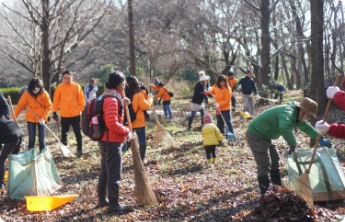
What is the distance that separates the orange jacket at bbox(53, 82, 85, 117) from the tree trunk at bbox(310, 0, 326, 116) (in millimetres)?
4996

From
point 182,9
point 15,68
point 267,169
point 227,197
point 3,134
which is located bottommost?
point 227,197

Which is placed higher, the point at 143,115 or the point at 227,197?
the point at 143,115

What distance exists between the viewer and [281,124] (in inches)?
207

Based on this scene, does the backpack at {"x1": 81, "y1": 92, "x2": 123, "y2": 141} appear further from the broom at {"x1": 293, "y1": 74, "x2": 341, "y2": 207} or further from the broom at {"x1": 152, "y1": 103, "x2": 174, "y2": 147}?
the broom at {"x1": 152, "y1": 103, "x2": 174, "y2": 147}

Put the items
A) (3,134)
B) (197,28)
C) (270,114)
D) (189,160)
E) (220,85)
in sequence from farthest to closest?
1. (197,28)
2. (220,85)
3. (189,160)
4. (3,134)
5. (270,114)

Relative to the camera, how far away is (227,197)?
616cm

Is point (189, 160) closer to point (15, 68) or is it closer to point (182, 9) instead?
point (182, 9)

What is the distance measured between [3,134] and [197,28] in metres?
20.7

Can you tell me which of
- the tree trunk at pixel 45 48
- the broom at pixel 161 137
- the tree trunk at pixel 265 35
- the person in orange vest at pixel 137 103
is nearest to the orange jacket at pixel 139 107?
the person in orange vest at pixel 137 103

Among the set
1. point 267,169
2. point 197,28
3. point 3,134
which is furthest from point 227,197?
point 197,28

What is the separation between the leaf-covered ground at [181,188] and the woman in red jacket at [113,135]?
380 millimetres

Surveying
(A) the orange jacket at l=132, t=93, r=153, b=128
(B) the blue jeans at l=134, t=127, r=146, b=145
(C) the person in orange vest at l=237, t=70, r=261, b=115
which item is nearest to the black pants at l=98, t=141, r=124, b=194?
(A) the orange jacket at l=132, t=93, r=153, b=128

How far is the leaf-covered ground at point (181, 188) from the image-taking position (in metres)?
5.58

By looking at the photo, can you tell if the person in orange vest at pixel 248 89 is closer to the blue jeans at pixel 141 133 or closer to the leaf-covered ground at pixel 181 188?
the leaf-covered ground at pixel 181 188
